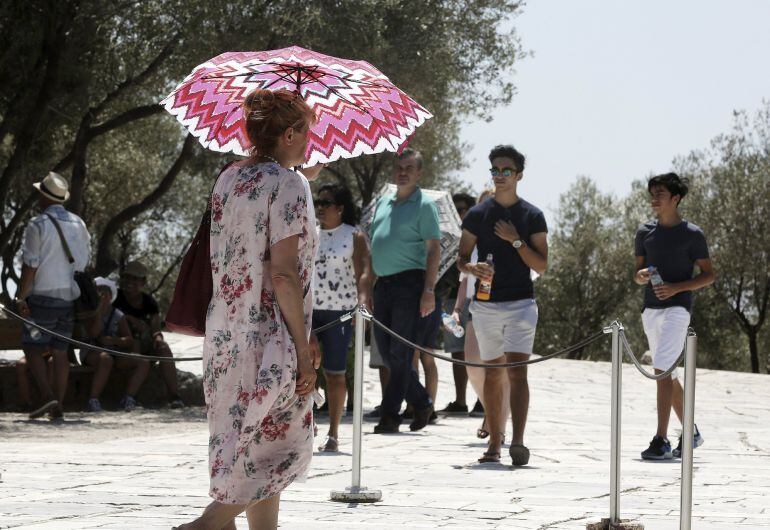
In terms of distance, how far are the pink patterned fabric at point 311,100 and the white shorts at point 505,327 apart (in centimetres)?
280

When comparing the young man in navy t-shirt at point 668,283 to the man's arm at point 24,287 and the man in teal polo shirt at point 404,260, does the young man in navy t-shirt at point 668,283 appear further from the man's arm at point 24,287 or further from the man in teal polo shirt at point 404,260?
the man's arm at point 24,287

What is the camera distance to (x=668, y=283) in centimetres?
898

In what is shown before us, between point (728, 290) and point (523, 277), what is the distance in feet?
94.2

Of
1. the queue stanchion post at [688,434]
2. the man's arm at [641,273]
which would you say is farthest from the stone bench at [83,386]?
the queue stanchion post at [688,434]

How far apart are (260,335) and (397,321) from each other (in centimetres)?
562

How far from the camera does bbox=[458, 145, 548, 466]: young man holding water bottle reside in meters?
8.42

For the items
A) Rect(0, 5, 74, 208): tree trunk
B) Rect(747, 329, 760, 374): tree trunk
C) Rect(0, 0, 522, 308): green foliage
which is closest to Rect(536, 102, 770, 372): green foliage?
Rect(747, 329, 760, 374): tree trunk

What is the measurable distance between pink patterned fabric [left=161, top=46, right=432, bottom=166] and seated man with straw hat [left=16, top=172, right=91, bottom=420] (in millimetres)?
6080

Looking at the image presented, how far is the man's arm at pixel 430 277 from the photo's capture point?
9.83 m

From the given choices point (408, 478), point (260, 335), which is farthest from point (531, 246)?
point (260, 335)

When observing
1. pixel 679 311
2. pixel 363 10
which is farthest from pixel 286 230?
pixel 363 10

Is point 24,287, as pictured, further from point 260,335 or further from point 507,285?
point 260,335

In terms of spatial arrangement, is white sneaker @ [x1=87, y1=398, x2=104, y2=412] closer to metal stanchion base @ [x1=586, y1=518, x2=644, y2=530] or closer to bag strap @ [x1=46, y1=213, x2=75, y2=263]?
bag strap @ [x1=46, y1=213, x2=75, y2=263]

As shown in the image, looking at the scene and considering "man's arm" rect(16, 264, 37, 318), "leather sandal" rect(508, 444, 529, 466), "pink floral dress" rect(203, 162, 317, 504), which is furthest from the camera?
"man's arm" rect(16, 264, 37, 318)
